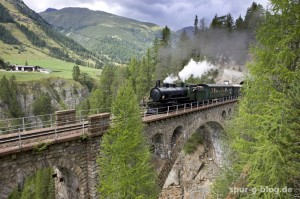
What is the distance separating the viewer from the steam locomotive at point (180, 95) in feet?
75.7

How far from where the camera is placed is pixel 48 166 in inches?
463

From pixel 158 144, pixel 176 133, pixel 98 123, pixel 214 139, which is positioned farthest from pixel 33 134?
pixel 214 139

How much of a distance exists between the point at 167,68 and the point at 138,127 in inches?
1758

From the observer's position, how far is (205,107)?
2783 centimetres

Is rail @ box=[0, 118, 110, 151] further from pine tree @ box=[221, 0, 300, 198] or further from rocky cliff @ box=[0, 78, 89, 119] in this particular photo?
rocky cliff @ box=[0, 78, 89, 119]

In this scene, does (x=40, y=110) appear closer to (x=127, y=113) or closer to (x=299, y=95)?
(x=127, y=113)

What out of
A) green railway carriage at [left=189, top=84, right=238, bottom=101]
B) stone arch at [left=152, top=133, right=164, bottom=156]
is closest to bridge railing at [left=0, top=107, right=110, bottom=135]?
stone arch at [left=152, top=133, right=164, bottom=156]

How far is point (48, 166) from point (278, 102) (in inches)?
461

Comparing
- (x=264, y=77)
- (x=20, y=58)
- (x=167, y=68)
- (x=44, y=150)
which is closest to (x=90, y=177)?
(x=44, y=150)

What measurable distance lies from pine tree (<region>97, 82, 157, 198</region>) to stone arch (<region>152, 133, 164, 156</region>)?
711 cm

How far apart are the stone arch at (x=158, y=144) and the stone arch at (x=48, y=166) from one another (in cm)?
923

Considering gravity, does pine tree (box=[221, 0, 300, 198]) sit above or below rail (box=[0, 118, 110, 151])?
above

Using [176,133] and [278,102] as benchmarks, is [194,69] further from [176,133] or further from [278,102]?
[278,102]

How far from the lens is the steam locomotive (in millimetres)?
23061
